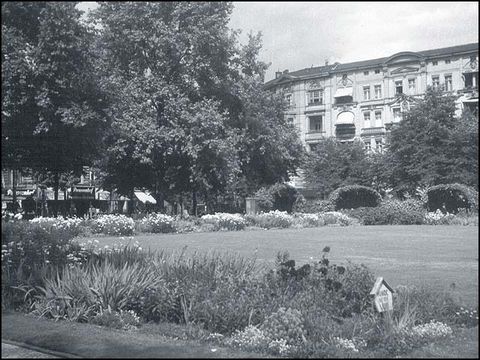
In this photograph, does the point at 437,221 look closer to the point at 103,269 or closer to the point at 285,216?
the point at 103,269

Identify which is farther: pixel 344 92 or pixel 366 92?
pixel 344 92

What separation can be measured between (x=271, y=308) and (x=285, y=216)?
60.2 ft

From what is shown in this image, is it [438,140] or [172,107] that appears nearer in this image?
[438,140]

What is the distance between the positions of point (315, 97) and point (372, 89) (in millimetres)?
1031

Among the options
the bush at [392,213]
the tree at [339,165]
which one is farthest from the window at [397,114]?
the bush at [392,213]

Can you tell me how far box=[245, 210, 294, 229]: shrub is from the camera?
23.9 metres

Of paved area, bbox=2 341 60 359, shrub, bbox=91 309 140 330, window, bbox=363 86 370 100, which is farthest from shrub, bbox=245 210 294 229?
paved area, bbox=2 341 60 359

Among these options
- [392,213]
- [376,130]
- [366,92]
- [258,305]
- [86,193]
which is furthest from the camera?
[86,193]

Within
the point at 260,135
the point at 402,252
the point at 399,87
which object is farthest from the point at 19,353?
the point at 260,135

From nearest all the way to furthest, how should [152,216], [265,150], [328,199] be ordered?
[328,199]
[152,216]
[265,150]

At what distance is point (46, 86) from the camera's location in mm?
6863

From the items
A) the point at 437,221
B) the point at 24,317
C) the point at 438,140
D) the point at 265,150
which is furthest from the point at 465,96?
the point at 265,150

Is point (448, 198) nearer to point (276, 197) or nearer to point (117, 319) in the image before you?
point (117, 319)

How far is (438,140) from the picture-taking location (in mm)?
8750
